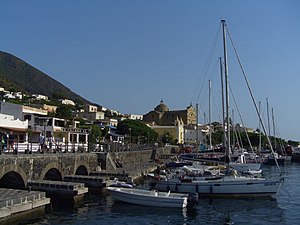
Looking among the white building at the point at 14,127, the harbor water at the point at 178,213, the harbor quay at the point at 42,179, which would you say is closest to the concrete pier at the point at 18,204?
the harbor quay at the point at 42,179

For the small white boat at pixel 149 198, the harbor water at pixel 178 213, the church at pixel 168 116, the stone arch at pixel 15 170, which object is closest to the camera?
the harbor water at pixel 178 213

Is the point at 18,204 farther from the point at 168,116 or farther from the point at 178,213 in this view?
the point at 168,116

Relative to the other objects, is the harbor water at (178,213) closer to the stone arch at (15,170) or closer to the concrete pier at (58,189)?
the concrete pier at (58,189)

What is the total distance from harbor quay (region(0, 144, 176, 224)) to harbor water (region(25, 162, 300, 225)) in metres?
1.18

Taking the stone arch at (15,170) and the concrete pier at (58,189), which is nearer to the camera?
the stone arch at (15,170)

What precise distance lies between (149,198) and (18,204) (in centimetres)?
1013

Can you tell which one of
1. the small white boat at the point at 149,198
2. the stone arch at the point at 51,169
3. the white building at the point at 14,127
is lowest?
the small white boat at the point at 149,198

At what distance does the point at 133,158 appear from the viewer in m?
62.0

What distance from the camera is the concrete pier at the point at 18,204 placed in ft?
67.1

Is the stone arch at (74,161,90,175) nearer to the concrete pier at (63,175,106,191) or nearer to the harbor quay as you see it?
the harbor quay

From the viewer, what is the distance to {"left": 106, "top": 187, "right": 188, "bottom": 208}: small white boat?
89.0 feet

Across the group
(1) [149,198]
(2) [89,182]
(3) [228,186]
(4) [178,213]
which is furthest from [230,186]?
(2) [89,182]

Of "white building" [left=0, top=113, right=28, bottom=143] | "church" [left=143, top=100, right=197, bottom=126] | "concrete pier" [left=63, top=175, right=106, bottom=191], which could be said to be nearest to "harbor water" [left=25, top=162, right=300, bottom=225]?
"concrete pier" [left=63, top=175, right=106, bottom=191]

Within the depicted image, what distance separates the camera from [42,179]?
1201 inches
